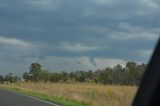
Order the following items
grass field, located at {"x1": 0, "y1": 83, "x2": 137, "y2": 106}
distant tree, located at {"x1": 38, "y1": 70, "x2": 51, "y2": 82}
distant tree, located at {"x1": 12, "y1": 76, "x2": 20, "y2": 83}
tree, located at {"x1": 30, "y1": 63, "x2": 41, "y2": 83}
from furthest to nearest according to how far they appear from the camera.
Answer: distant tree, located at {"x1": 12, "y1": 76, "x2": 20, "y2": 83} → tree, located at {"x1": 30, "y1": 63, "x2": 41, "y2": 83} → distant tree, located at {"x1": 38, "y1": 70, "x2": 51, "y2": 82} → grass field, located at {"x1": 0, "y1": 83, "x2": 137, "y2": 106}

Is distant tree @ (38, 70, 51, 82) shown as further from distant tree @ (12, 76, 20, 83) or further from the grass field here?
the grass field

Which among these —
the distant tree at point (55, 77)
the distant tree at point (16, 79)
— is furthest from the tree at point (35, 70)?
the distant tree at point (16, 79)

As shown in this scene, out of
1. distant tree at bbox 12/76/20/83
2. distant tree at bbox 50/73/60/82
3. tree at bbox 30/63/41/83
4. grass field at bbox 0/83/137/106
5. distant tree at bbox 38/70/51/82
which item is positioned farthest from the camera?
distant tree at bbox 12/76/20/83

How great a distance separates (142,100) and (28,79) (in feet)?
588

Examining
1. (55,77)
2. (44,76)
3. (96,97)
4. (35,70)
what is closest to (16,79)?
(35,70)

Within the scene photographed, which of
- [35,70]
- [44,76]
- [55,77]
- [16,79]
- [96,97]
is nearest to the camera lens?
[96,97]

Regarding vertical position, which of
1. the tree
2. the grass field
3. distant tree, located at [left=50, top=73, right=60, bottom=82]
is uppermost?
the tree

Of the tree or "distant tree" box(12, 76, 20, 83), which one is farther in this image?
"distant tree" box(12, 76, 20, 83)

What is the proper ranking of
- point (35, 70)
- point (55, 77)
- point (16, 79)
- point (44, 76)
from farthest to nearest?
point (16, 79)
point (35, 70)
point (44, 76)
point (55, 77)

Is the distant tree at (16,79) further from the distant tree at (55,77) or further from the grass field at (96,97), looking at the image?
the grass field at (96,97)

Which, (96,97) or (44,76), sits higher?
(44,76)

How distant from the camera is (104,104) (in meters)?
26.8

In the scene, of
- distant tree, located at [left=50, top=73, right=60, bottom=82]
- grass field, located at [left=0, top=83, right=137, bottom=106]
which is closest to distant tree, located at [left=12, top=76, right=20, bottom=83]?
distant tree, located at [left=50, top=73, right=60, bottom=82]

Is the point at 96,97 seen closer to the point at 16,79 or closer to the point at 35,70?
the point at 35,70
